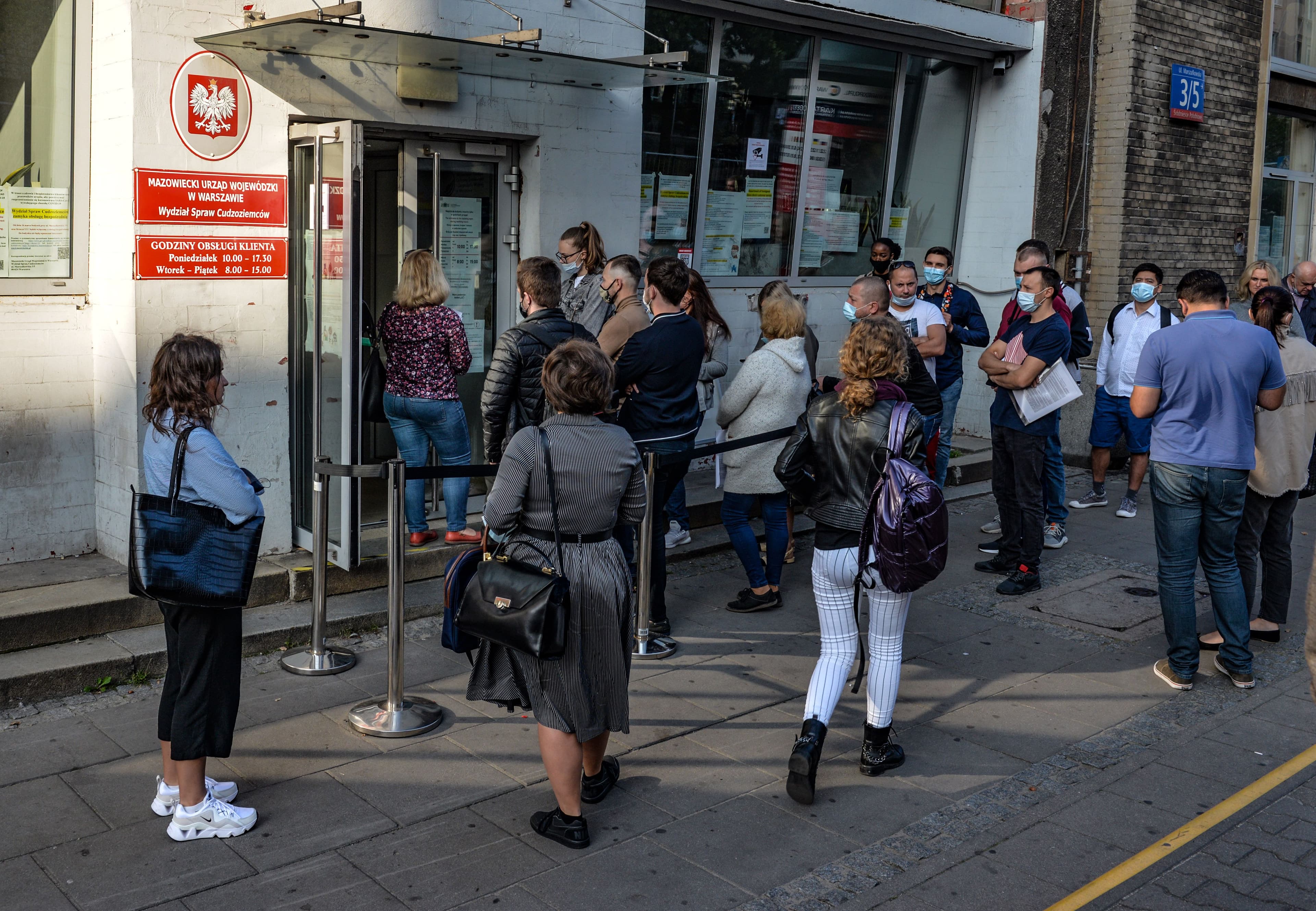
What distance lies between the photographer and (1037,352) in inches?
292

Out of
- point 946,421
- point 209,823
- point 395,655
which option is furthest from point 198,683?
point 946,421

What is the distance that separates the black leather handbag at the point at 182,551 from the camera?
4.01 m

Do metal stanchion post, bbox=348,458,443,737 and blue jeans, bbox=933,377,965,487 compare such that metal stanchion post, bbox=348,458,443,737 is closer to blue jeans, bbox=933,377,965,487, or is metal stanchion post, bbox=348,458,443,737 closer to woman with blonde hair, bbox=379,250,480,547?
woman with blonde hair, bbox=379,250,480,547

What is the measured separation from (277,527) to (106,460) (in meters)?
0.95

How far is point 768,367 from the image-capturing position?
6828 mm

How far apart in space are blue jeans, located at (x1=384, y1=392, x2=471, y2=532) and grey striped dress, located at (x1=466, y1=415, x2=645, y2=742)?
2880 mm

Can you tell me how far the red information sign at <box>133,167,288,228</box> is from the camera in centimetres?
616

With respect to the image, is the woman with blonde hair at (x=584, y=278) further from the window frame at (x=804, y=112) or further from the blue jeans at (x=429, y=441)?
the window frame at (x=804, y=112)

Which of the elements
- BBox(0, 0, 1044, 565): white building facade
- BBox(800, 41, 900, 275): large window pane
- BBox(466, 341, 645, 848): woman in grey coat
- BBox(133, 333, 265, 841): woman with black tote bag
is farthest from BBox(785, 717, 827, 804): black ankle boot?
BBox(800, 41, 900, 275): large window pane

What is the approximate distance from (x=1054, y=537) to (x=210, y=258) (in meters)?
5.88

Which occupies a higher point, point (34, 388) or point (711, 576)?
point (34, 388)

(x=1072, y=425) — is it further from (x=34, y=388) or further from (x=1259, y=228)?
(x=34, y=388)

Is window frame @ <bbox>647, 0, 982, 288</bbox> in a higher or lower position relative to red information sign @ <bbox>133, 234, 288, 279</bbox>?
higher

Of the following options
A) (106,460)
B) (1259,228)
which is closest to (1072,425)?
(1259,228)
